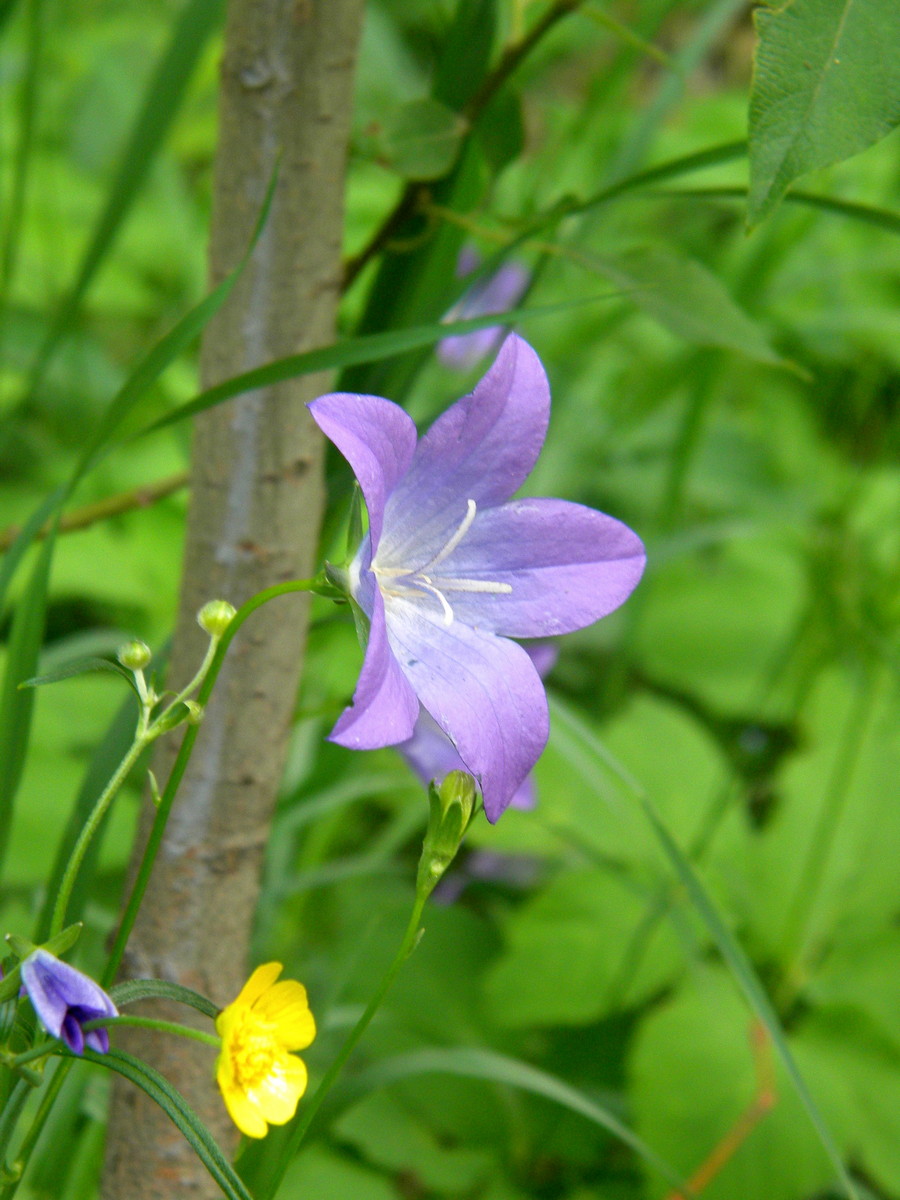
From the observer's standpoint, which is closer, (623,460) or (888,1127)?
(888,1127)

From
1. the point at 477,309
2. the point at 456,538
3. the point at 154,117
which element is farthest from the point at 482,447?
the point at 477,309

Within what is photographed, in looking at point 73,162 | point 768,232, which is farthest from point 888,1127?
point 73,162

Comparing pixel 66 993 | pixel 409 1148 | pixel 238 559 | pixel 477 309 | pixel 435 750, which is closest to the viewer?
pixel 66 993

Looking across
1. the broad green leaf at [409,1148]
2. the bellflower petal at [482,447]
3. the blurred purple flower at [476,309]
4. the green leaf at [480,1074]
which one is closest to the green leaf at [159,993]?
the bellflower petal at [482,447]

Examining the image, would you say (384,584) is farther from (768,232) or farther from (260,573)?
(768,232)

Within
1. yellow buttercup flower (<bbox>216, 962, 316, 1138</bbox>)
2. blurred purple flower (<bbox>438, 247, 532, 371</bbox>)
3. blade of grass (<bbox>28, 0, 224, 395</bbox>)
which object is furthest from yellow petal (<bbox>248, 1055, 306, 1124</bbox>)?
blurred purple flower (<bbox>438, 247, 532, 371</bbox>)

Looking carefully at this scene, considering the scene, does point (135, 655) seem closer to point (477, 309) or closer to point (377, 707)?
point (377, 707)
